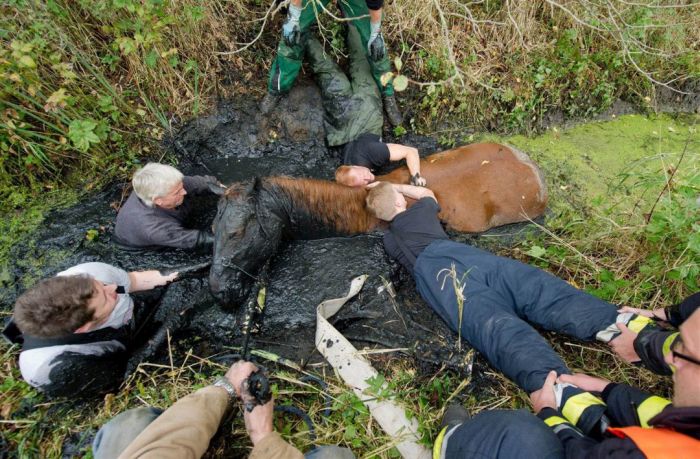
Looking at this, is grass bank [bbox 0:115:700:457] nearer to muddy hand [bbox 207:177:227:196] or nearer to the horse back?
the horse back

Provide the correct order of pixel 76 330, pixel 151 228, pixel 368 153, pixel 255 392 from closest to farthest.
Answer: pixel 255 392, pixel 76 330, pixel 151 228, pixel 368 153

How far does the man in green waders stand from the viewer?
4203 millimetres

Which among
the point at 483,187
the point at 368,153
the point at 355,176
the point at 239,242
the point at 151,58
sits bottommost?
the point at 483,187

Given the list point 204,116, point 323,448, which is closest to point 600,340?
point 323,448

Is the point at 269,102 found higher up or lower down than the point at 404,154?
higher up

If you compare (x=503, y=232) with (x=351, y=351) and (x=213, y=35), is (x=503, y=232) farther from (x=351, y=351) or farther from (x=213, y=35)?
(x=213, y=35)

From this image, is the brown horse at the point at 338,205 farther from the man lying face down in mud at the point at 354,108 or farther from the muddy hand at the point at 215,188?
the muddy hand at the point at 215,188

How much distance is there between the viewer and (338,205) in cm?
421

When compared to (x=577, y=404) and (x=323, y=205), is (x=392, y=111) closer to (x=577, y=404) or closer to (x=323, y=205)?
(x=323, y=205)

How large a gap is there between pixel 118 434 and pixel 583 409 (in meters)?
2.85

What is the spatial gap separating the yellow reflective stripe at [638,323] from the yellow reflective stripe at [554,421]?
1.01m


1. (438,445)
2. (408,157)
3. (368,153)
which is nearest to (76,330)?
(438,445)

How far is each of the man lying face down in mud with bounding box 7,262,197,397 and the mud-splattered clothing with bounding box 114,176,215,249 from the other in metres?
0.63

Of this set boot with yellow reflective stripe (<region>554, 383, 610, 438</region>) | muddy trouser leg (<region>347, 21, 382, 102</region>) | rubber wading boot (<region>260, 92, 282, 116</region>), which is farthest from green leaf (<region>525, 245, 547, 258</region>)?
rubber wading boot (<region>260, 92, 282, 116</region>)
